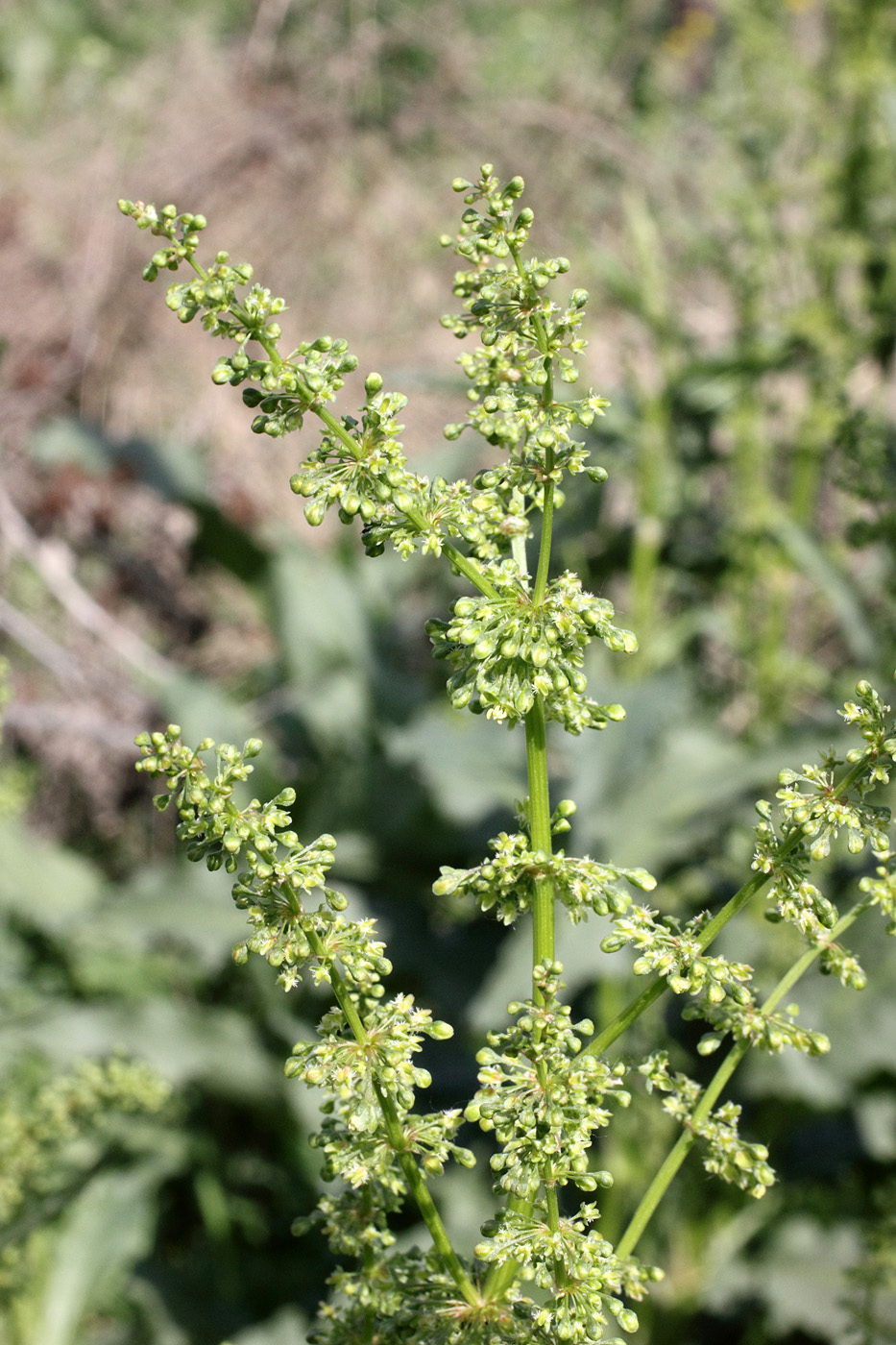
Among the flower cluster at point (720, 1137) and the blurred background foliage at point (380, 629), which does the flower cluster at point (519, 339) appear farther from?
the blurred background foliage at point (380, 629)

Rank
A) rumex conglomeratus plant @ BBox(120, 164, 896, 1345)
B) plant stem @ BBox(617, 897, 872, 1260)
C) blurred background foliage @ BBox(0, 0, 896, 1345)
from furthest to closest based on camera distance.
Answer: blurred background foliage @ BBox(0, 0, 896, 1345)
plant stem @ BBox(617, 897, 872, 1260)
rumex conglomeratus plant @ BBox(120, 164, 896, 1345)

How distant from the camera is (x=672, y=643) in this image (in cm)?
303

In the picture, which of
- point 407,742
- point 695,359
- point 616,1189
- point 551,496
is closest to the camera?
point 551,496

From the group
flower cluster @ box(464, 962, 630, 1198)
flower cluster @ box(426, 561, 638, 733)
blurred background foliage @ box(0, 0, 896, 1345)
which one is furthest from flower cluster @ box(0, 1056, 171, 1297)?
flower cluster @ box(426, 561, 638, 733)

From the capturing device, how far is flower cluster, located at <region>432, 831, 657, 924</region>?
0.80m

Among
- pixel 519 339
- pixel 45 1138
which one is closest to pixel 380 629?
pixel 45 1138

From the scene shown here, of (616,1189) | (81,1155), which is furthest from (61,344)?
(616,1189)

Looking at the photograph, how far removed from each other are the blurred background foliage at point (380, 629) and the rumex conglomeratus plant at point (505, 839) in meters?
0.69

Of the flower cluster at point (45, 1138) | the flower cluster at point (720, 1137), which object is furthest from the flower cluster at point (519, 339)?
the flower cluster at point (45, 1138)

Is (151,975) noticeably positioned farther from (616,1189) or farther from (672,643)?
(672,643)

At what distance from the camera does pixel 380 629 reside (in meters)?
3.46

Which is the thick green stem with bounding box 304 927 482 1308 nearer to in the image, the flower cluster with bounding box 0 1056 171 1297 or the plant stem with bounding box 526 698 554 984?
the plant stem with bounding box 526 698 554 984

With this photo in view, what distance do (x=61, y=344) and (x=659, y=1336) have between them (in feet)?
12.4

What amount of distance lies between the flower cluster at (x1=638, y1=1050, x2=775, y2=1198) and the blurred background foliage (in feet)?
1.88
